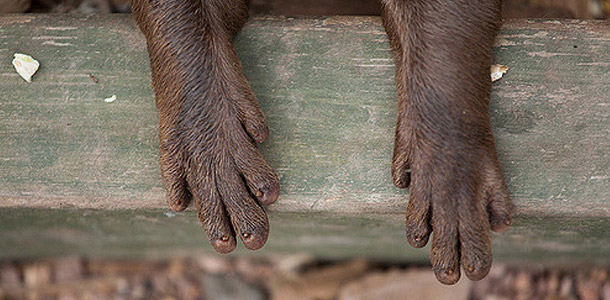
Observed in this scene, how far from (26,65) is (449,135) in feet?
4.58

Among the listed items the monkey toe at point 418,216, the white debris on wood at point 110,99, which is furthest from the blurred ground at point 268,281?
the white debris on wood at point 110,99

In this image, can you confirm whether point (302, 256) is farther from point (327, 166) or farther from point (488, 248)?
point (488, 248)

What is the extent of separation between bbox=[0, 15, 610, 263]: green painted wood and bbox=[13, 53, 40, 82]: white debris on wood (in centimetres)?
2

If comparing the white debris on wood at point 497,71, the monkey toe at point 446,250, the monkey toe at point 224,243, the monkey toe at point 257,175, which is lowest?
the monkey toe at point 224,243

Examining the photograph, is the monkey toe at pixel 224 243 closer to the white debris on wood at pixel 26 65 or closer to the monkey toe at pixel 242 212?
the monkey toe at pixel 242 212

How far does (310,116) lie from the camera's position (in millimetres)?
1783

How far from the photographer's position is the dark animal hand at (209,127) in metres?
1.58

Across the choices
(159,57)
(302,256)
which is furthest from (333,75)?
(302,256)

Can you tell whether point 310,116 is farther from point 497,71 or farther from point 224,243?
point 497,71

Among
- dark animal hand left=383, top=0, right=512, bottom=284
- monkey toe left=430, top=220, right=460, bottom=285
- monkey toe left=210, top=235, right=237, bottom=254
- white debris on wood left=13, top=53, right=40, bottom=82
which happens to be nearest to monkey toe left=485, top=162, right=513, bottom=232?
dark animal hand left=383, top=0, right=512, bottom=284

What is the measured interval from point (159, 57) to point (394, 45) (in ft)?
2.40

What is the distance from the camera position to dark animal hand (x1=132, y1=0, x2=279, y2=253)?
1.58 meters

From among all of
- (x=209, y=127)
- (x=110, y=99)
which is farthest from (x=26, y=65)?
(x=209, y=127)

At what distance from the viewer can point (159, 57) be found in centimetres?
169
